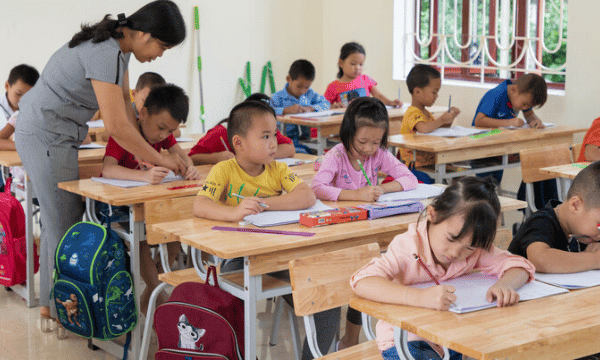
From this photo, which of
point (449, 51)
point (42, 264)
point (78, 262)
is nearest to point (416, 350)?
point (78, 262)

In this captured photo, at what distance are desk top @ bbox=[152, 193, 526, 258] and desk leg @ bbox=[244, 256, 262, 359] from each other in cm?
9

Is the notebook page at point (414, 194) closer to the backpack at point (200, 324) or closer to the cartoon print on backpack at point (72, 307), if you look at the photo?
the backpack at point (200, 324)

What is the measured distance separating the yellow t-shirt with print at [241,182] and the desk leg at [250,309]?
43 cm

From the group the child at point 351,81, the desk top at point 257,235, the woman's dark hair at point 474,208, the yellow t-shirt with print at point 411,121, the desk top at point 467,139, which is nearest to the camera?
the woman's dark hair at point 474,208

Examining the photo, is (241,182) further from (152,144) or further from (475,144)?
(475,144)

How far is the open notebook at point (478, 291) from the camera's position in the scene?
1.46 meters

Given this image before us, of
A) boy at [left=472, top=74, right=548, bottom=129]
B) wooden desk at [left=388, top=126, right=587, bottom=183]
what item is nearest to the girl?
wooden desk at [left=388, top=126, right=587, bottom=183]

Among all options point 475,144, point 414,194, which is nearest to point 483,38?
point 475,144

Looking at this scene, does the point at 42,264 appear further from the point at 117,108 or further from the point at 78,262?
the point at 117,108

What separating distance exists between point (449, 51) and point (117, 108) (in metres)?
4.60

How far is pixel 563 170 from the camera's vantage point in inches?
127

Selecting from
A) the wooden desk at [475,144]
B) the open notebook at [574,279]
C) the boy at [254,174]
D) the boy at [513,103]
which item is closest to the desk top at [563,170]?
the wooden desk at [475,144]

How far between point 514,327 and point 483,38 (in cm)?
527

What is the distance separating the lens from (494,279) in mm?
1684
